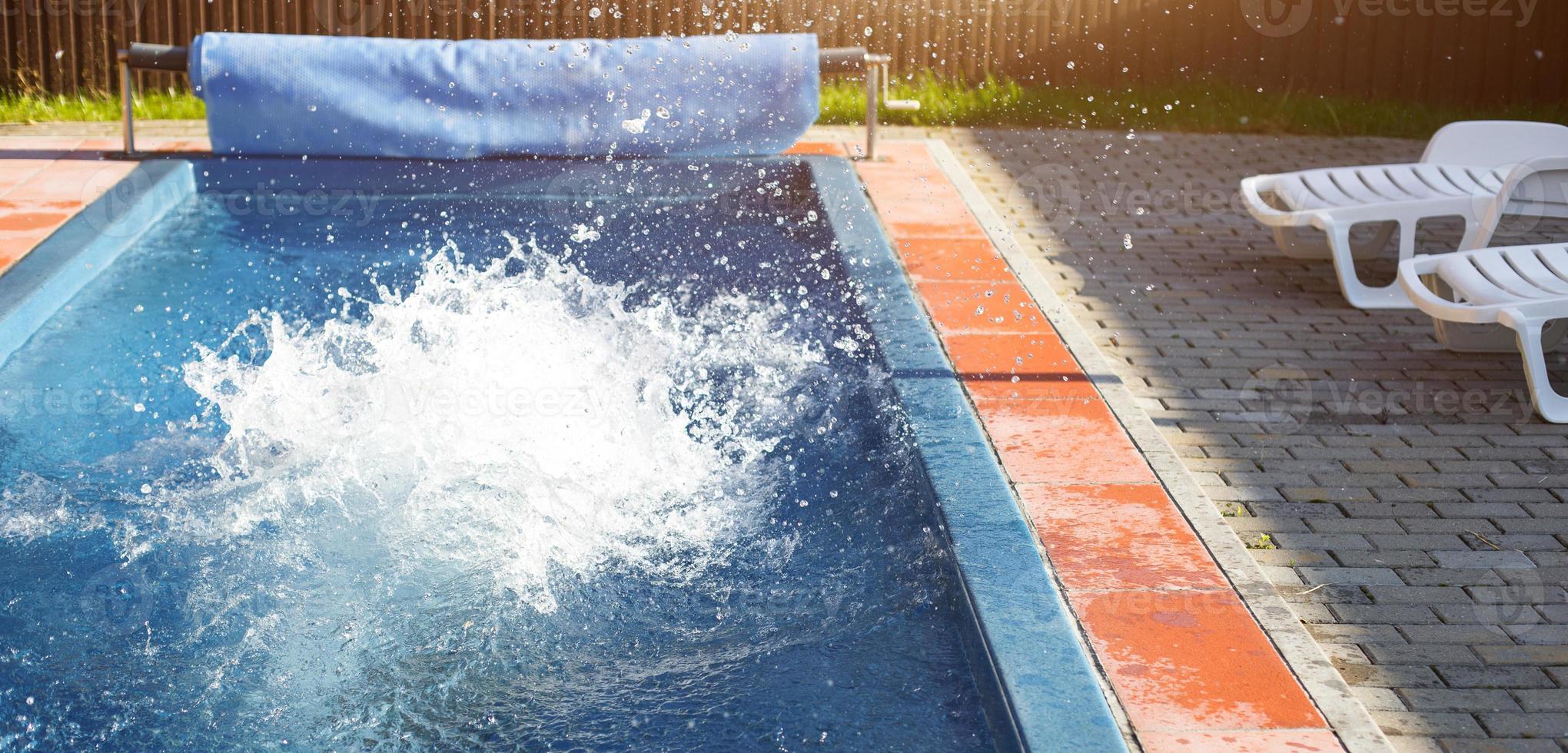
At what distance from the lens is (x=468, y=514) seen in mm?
3955

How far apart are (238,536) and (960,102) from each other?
6190 mm

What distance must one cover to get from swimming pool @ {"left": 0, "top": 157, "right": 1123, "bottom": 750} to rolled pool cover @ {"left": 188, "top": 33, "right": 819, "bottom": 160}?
0.72 metres

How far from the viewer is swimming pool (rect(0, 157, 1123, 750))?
3084 mm

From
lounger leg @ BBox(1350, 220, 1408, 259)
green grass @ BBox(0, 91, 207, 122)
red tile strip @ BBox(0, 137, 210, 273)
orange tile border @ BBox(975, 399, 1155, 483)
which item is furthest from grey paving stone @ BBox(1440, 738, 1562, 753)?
green grass @ BBox(0, 91, 207, 122)

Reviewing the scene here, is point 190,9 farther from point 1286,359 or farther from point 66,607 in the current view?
point 1286,359

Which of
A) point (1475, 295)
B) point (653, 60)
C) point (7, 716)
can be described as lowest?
point (7, 716)

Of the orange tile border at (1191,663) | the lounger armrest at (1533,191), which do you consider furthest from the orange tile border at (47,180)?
the lounger armrest at (1533,191)

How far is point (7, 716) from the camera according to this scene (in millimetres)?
3039

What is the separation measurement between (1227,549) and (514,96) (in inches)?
180

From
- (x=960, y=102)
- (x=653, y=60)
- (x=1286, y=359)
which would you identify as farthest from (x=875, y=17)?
(x=1286, y=359)

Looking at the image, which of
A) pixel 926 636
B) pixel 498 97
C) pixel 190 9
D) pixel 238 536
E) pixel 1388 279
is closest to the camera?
pixel 926 636

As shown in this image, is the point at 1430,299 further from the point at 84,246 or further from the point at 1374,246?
the point at 84,246

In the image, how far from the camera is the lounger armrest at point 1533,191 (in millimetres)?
5117

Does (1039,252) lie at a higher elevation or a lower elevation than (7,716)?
higher
